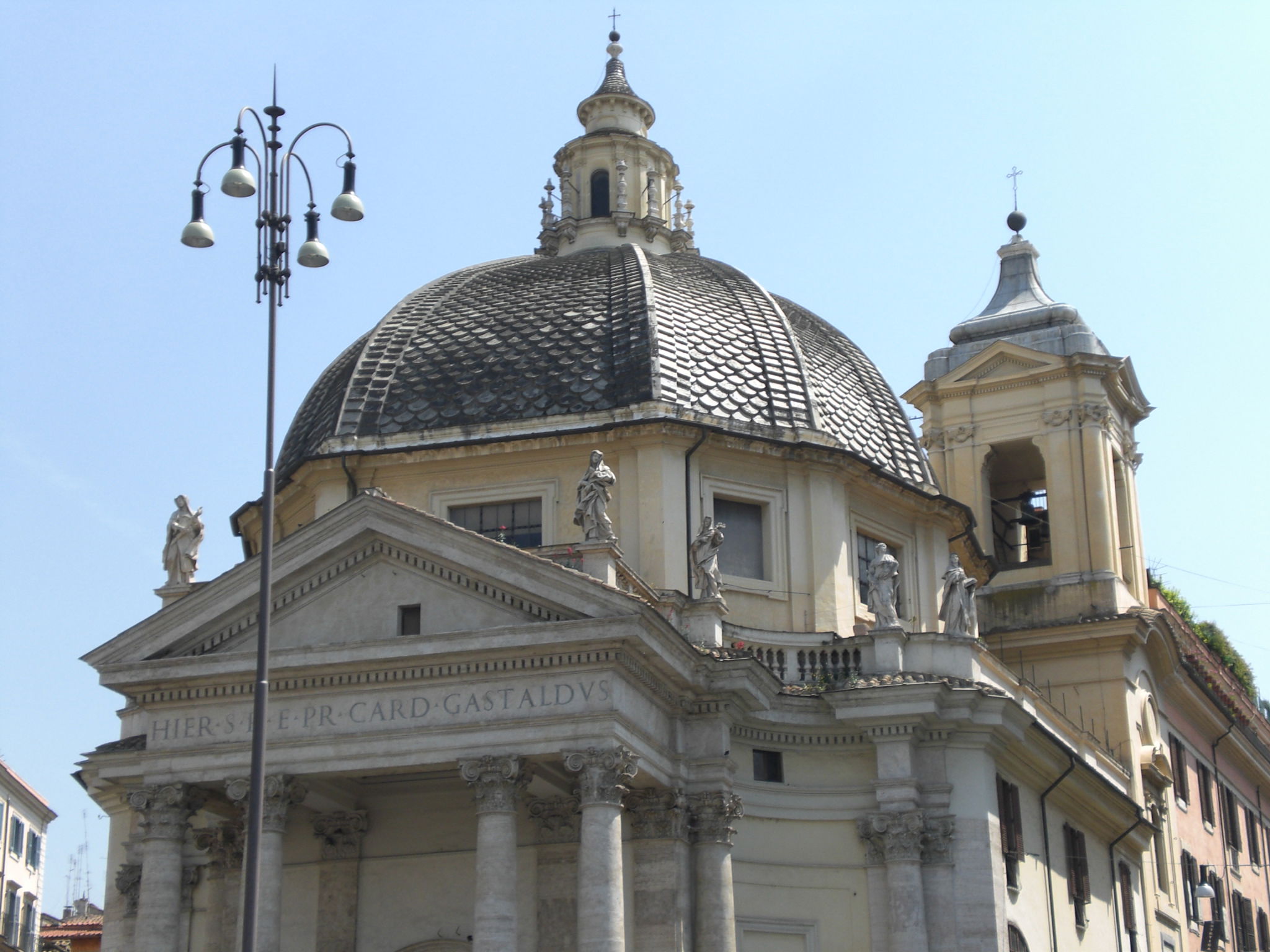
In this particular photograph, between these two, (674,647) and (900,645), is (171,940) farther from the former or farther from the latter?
(900,645)

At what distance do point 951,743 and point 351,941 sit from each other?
10087 millimetres

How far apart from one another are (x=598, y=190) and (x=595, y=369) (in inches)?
326

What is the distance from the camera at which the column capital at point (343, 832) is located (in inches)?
1155

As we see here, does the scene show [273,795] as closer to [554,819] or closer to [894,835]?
[554,819]

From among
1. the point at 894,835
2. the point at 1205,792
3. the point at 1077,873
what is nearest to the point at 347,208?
the point at 894,835

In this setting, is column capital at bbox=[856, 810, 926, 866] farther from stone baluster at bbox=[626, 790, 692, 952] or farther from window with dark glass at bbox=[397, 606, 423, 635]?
window with dark glass at bbox=[397, 606, 423, 635]

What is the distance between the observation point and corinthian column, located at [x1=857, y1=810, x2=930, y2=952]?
29328 mm

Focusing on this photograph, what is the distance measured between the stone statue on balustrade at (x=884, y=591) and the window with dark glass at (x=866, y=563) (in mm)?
2071

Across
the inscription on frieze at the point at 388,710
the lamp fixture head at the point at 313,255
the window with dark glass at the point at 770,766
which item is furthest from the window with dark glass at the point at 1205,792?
the lamp fixture head at the point at 313,255

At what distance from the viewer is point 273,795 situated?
87.3 ft

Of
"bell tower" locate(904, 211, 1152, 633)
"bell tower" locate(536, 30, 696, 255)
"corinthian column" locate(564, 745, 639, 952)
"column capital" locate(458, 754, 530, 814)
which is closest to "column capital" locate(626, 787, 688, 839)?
"corinthian column" locate(564, 745, 639, 952)

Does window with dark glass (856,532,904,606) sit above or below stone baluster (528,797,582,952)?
above

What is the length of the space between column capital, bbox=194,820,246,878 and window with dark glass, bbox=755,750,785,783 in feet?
27.2

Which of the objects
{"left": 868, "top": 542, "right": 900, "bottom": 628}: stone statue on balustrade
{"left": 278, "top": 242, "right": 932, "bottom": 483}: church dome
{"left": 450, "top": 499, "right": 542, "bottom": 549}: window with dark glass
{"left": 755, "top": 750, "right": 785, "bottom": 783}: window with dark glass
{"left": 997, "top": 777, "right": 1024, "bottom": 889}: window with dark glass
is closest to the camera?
{"left": 755, "top": 750, "right": 785, "bottom": 783}: window with dark glass
